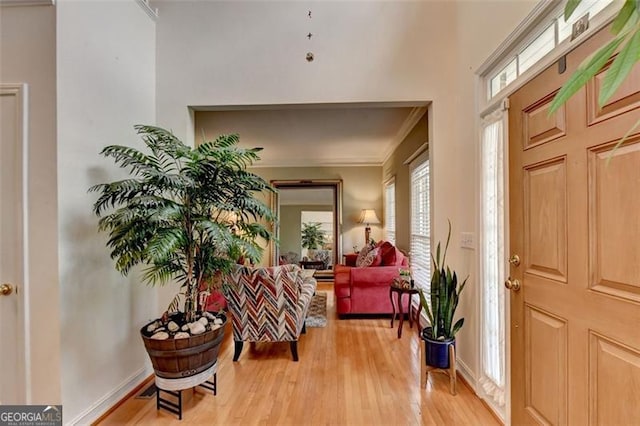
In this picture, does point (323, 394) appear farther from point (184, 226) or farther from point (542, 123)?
point (542, 123)

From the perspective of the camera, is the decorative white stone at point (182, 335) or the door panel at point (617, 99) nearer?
the door panel at point (617, 99)

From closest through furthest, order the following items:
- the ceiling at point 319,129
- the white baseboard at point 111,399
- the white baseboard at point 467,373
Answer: the white baseboard at point 111,399, the white baseboard at point 467,373, the ceiling at point 319,129

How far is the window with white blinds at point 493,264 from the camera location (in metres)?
1.98

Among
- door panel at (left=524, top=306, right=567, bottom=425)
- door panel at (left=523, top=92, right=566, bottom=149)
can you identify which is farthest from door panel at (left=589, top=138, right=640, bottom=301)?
door panel at (left=524, top=306, right=567, bottom=425)

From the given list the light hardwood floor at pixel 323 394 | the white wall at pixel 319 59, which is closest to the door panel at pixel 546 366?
the light hardwood floor at pixel 323 394

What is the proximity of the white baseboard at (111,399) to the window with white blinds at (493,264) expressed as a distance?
2.63 m

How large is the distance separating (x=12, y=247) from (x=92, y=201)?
0.47 meters

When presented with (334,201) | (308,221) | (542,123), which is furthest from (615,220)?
(308,221)

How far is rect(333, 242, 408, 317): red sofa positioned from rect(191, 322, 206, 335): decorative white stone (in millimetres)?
2225

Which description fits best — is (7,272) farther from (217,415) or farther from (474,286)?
(474,286)

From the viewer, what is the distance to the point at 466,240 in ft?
7.88

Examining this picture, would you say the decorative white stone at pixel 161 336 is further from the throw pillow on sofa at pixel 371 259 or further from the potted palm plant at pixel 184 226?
the throw pillow on sofa at pixel 371 259

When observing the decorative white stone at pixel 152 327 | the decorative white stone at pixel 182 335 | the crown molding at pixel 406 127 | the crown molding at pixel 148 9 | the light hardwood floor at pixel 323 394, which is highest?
the crown molding at pixel 148 9

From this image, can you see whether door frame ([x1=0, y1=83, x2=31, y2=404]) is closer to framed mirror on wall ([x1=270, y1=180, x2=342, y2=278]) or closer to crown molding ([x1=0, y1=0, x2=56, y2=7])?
crown molding ([x1=0, y1=0, x2=56, y2=7])
